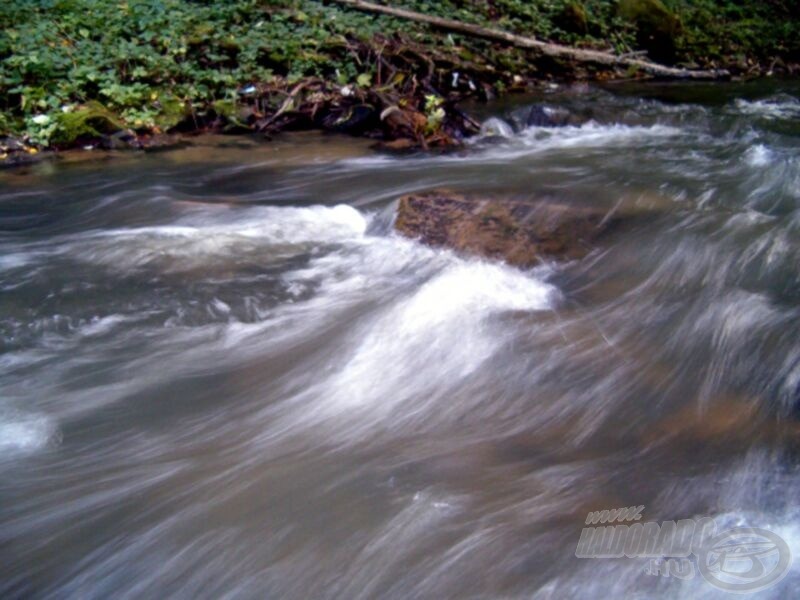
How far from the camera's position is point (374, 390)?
10.9 ft

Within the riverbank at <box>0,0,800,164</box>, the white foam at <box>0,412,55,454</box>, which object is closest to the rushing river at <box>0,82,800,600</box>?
the white foam at <box>0,412,55,454</box>

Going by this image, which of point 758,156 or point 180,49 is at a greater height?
point 180,49

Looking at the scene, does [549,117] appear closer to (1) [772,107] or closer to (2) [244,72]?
(1) [772,107]

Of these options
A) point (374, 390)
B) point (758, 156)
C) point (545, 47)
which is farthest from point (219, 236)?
point (545, 47)

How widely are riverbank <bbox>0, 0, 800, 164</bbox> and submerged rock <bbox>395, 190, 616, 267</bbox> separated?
2444mm

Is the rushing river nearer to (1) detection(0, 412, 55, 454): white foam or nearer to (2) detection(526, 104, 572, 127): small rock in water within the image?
(1) detection(0, 412, 55, 454): white foam

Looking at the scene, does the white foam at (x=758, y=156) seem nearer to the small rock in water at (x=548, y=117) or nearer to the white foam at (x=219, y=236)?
the small rock in water at (x=548, y=117)

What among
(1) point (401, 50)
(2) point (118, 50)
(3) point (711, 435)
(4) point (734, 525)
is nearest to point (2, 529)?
(4) point (734, 525)

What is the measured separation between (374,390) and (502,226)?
1696 millimetres

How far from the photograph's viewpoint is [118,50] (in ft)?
25.9

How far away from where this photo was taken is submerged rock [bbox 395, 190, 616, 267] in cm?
428

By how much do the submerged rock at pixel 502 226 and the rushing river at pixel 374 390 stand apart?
0.14 meters

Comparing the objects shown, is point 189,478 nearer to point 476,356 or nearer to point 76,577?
point 76,577

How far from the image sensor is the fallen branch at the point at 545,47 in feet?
32.1
